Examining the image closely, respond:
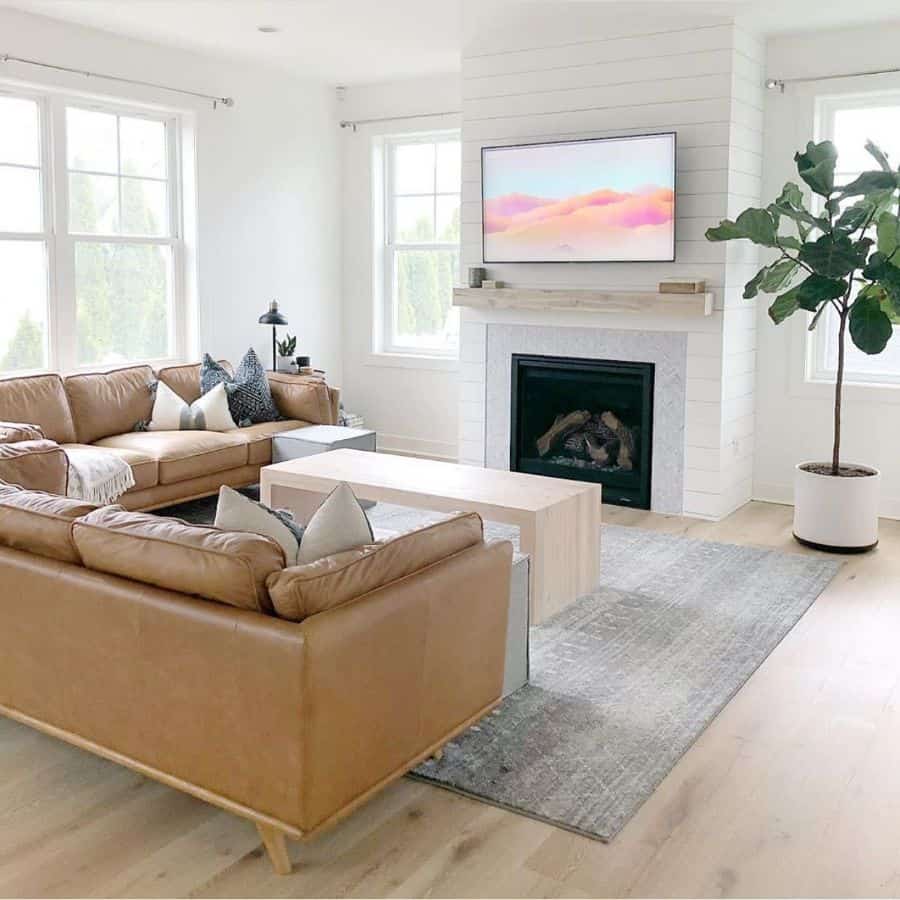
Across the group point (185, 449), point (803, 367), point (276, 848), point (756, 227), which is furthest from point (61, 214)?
point (276, 848)

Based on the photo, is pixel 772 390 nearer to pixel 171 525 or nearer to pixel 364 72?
pixel 364 72

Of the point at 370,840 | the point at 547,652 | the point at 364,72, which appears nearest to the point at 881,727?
the point at 547,652

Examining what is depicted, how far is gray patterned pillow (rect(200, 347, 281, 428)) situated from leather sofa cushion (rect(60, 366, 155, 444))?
1.14ft

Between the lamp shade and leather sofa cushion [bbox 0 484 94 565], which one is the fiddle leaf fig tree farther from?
leather sofa cushion [bbox 0 484 94 565]

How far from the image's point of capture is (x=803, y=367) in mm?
5859

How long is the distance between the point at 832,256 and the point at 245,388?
321cm

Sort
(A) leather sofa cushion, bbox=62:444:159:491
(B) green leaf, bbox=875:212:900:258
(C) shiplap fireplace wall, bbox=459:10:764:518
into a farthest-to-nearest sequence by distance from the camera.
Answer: (C) shiplap fireplace wall, bbox=459:10:764:518 < (A) leather sofa cushion, bbox=62:444:159:491 < (B) green leaf, bbox=875:212:900:258

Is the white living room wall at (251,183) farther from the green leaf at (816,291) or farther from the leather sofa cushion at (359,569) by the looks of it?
the leather sofa cushion at (359,569)

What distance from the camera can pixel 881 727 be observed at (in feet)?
10.5

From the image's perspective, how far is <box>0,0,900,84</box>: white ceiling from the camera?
5164 mm

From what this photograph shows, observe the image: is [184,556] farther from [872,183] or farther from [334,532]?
[872,183]

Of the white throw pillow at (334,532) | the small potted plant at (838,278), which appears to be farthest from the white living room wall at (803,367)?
the white throw pillow at (334,532)

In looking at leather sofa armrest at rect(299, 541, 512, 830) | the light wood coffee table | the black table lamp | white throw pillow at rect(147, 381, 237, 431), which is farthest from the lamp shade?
leather sofa armrest at rect(299, 541, 512, 830)

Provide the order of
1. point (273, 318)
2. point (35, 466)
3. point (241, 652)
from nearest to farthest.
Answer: point (241, 652) < point (35, 466) < point (273, 318)
